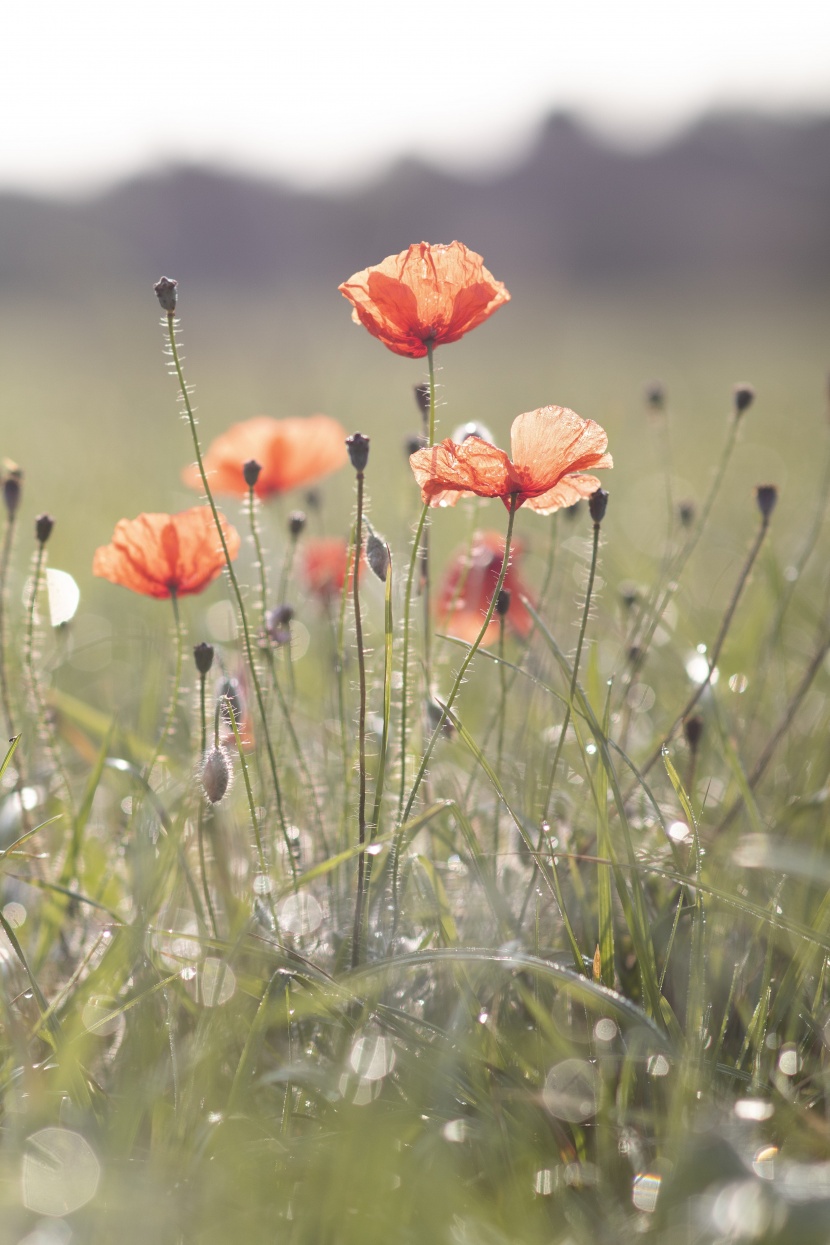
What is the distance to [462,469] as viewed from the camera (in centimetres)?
135

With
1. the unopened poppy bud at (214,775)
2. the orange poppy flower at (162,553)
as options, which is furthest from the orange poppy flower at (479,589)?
the unopened poppy bud at (214,775)

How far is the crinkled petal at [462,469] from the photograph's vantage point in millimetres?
1317

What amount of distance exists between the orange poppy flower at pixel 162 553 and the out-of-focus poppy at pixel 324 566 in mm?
511

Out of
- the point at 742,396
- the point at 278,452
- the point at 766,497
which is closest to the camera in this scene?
the point at 766,497

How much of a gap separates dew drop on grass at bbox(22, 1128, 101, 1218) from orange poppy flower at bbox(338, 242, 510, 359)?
1033 millimetres

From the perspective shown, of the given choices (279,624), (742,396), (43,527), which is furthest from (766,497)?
(43,527)

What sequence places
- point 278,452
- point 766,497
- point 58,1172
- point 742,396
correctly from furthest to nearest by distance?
point 278,452 < point 742,396 < point 766,497 < point 58,1172

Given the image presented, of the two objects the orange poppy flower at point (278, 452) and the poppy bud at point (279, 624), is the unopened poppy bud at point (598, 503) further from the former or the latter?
the orange poppy flower at point (278, 452)

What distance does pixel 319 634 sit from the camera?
9.41 feet

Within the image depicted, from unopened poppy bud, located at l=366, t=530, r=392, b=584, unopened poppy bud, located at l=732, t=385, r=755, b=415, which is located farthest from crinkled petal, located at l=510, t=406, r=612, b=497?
unopened poppy bud, located at l=732, t=385, r=755, b=415

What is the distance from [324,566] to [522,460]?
36.7 inches

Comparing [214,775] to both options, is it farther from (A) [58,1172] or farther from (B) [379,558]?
(A) [58,1172]

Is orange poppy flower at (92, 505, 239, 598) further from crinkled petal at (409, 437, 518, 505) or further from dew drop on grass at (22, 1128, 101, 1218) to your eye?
dew drop on grass at (22, 1128, 101, 1218)

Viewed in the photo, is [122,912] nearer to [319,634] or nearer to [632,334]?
[319,634]
